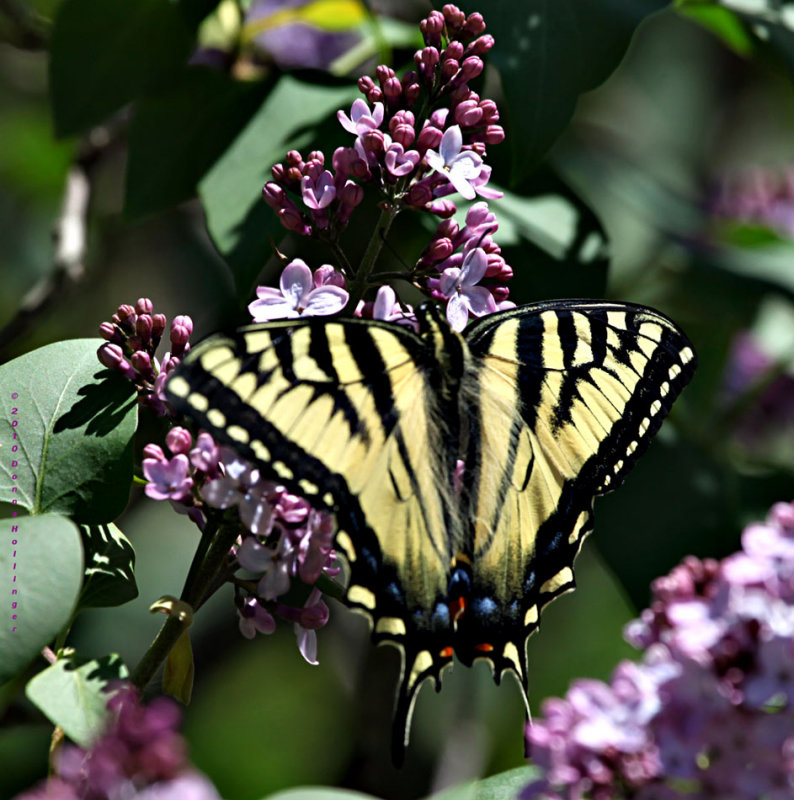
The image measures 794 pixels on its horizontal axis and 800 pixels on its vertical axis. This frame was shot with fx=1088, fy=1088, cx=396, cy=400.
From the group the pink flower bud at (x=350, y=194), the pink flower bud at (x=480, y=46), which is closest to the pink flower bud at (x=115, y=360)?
the pink flower bud at (x=350, y=194)

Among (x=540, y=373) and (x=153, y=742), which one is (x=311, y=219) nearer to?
(x=540, y=373)

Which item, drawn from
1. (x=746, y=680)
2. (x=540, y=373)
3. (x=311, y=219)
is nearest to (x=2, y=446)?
(x=311, y=219)

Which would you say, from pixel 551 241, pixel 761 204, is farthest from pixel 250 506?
pixel 761 204

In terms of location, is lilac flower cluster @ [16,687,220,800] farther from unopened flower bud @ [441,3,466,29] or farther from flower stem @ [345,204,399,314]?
unopened flower bud @ [441,3,466,29]

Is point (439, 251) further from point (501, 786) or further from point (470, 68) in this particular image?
point (501, 786)

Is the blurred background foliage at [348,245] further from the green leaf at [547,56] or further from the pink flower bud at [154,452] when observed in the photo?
the pink flower bud at [154,452]
